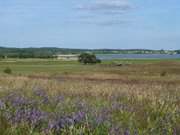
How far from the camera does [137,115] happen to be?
6.54 m

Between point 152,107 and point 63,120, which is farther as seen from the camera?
point 152,107

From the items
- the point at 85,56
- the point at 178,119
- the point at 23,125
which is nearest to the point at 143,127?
the point at 178,119

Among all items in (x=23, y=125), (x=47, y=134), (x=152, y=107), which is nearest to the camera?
(x=47, y=134)

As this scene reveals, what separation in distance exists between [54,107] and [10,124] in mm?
1681

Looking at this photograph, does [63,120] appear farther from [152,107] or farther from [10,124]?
[152,107]

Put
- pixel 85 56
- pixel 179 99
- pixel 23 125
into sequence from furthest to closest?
pixel 85 56 → pixel 179 99 → pixel 23 125

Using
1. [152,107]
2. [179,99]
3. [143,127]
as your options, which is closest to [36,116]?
[143,127]

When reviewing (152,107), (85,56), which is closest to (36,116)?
(152,107)

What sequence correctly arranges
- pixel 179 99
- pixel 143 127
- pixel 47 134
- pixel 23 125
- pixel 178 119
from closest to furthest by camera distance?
pixel 47 134
pixel 23 125
pixel 143 127
pixel 178 119
pixel 179 99

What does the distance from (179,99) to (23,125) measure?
556 cm

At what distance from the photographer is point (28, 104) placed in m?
5.90

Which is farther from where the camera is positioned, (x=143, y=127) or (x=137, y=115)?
(x=137, y=115)

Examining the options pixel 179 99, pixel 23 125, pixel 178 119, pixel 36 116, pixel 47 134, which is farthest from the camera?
pixel 179 99

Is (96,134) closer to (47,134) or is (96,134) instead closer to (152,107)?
(47,134)
